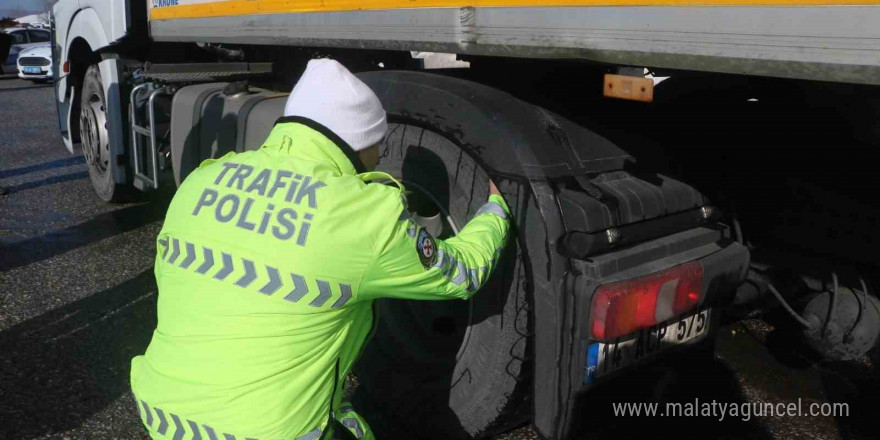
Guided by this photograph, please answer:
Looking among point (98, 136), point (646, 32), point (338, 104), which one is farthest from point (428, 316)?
point (98, 136)

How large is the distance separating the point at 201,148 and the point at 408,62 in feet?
4.26

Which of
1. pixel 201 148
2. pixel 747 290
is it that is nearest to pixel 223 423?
pixel 747 290

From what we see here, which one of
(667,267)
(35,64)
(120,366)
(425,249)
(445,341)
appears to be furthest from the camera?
(35,64)

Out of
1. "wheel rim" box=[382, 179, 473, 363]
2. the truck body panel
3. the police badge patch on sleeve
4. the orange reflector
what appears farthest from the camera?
"wheel rim" box=[382, 179, 473, 363]

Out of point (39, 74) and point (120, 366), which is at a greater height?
point (39, 74)

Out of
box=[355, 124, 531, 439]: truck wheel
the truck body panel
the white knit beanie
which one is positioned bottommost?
box=[355, 124, 531, 439]: truck wheel

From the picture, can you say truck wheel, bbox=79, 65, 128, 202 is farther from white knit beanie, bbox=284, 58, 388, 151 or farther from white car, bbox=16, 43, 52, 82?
white car, bbox=16, 43, 52, 82

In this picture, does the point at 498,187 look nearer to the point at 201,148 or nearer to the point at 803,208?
the point at 803,208

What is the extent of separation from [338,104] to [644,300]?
959 mm

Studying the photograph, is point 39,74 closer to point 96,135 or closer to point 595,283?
point 96,135

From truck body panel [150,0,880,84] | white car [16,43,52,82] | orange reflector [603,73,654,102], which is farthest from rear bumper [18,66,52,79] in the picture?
→ orange reflector [603,73,654,102]

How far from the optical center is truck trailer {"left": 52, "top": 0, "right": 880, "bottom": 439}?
70.1 inches

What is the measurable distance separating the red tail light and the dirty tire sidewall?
14.0ft

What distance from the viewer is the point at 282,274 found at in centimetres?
160
